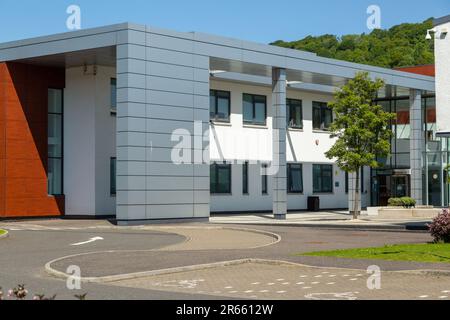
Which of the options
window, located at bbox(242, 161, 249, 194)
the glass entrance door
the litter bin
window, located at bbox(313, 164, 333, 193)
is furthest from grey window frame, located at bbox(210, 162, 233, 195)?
the glass entrance door

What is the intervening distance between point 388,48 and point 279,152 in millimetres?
26850

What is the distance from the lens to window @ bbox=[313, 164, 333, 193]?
53594 mm

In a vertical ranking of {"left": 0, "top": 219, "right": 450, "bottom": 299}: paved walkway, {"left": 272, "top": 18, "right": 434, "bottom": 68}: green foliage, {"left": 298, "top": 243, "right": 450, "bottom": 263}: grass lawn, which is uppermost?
{"left": 272, "top": 18, "right": 434, "bottom": 68}: green foliage

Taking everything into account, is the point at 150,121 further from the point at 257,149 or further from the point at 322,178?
the point at 322,178

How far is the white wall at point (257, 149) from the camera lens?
46312 mm

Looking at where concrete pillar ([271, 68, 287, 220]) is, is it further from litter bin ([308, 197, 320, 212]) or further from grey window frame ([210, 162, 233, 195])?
litter bin ([308, 197, 320, 212])

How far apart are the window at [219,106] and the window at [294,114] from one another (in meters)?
5.85

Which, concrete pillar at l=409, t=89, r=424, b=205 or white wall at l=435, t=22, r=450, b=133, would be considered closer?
white wall at l=435, t=22, r=450, b=133

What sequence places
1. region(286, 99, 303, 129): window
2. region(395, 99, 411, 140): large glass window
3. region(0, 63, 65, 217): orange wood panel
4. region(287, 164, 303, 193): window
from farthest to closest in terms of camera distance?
1. region(395, 99, 411, 140): large glass window
2. region(287, 164, 303, 193): window
3. region(286, 99, 303, 129): window
4. region(0, 63, 65, 217): orange wood panel

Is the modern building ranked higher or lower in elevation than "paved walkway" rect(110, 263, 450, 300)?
higher

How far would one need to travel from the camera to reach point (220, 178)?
46.7m

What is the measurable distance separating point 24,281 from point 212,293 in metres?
3.92

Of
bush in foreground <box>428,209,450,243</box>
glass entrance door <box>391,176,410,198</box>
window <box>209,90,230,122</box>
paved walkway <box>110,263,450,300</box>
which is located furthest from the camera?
glass entrance door <box>391,176,410,198</box>

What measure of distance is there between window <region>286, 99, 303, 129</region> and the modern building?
1401 mm
